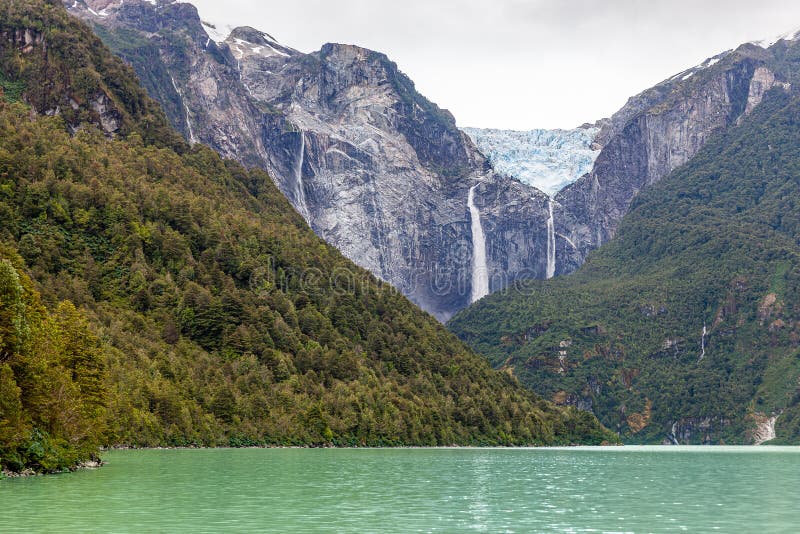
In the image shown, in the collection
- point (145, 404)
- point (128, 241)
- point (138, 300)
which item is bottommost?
point (145, 404)

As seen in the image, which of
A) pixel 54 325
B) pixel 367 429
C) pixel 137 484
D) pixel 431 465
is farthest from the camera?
pixel 367 429

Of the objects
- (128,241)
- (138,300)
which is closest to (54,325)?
(138,300)

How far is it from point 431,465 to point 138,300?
84395 millimetres

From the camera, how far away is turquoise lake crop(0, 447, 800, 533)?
55062 millimetres

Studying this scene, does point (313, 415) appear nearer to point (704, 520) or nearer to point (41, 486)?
point (41, 486)

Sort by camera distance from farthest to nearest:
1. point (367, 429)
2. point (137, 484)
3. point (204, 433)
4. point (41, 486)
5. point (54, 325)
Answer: point (367, 429), point (204, 433), point (54, 325), point (137, 484), point (41, 486)

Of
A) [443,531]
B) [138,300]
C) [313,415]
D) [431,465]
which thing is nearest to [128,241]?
[138,300]

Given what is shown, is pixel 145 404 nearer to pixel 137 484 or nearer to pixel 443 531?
pixel 137 484

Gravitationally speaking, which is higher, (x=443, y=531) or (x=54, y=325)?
(x=54, y=325)

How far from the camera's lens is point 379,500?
69250 mm

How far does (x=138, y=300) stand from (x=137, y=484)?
111 metres

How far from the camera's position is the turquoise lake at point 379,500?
55.1 meters

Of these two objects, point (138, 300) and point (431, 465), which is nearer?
point (431, 465)

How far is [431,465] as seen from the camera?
118 meters
